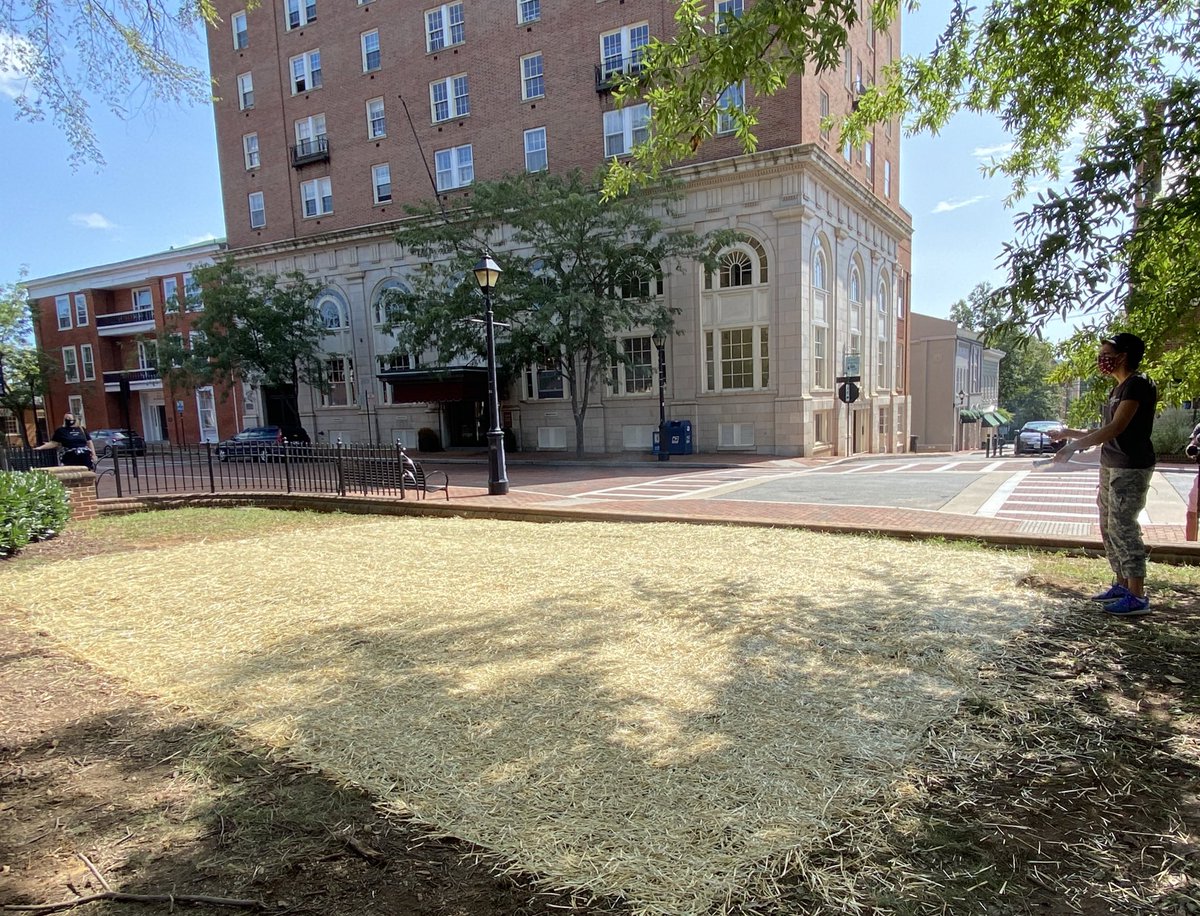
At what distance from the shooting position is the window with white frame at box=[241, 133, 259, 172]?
31.6m

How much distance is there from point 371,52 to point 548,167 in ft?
36.2

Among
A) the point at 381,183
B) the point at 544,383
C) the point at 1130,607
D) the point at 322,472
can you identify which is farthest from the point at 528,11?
the point at 1130,607

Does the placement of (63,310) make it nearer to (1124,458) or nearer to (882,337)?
(882,337)

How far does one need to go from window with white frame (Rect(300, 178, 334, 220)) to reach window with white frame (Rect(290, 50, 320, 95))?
4.18 m

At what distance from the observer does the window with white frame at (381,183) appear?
28.0 meters

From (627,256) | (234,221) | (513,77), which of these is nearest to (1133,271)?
(627,256)

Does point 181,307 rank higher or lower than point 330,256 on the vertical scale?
lower

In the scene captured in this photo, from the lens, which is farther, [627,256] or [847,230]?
[847,230]

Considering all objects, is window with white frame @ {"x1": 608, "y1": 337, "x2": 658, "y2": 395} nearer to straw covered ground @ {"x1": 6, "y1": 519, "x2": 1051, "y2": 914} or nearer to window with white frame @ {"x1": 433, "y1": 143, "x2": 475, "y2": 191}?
window with white frame @ {"x1": 433, "y1": 143, "x2": 475, "y2": 191}

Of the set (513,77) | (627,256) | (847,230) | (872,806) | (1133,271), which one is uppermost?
(513,77)

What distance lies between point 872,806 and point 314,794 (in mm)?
2234

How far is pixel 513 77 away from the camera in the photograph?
24.6m

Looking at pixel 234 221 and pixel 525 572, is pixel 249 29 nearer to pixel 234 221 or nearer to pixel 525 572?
pixel 234 221

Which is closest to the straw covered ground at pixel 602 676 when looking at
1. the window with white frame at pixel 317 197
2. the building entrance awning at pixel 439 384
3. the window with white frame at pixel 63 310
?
the building entrance awning at pixel 439 384
